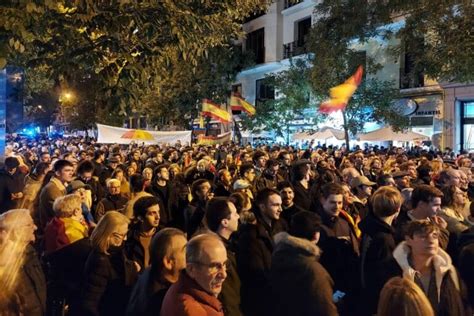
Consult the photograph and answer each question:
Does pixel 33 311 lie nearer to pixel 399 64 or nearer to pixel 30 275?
pixel 30 275

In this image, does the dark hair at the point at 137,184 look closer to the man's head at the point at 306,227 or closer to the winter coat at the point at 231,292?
the winter coat at the point at 231,292

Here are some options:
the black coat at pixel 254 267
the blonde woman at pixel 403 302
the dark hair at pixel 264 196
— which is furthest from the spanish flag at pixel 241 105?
the blonde woman at pixel 403 302

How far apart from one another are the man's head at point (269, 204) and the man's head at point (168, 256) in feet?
6.06

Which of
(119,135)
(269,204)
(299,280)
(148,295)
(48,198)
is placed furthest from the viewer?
(119,135)

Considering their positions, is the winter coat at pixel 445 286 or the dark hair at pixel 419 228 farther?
the dark hair at pixel 419 228

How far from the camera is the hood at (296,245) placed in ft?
11.8

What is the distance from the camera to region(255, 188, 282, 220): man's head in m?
5.17

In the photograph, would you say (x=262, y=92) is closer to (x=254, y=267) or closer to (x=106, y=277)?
(x=254, y=267)

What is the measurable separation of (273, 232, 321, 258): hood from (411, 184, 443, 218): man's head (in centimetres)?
172

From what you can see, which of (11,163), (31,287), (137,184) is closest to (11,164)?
(11,163)

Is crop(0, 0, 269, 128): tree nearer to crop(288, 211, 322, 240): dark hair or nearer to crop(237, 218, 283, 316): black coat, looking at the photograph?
crop(237, 218, 283, 316): black coat

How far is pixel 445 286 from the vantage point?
331cm

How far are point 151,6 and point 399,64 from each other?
21.7 meters

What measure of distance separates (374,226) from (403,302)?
1974 millimetres
